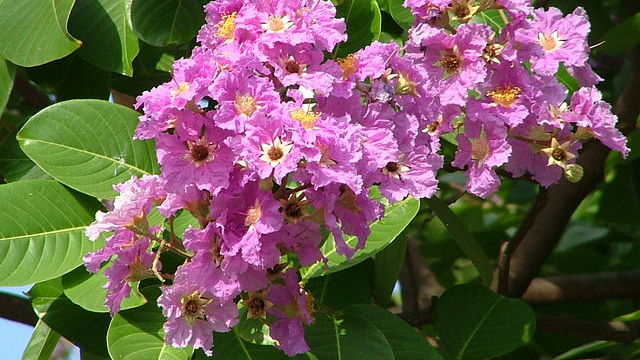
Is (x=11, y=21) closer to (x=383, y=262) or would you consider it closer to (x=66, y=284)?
(x=66, y=284)

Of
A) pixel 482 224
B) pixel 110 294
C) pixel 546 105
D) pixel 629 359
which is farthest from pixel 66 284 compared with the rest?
pixel 482 224

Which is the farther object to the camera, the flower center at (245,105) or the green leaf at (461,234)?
the green leaf at (461,234)

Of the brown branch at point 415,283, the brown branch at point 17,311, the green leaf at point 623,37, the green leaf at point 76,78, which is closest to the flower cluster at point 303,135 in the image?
the green leaf at point 76,78

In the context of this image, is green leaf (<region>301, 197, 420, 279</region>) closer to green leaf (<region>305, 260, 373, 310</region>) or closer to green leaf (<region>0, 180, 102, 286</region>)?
green leaf (<region>305, 260, 373, 310</region>)

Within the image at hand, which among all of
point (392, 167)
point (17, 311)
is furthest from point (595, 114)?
point (17, 311)

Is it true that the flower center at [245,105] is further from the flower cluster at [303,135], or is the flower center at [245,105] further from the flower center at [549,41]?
the flower center at [549,41]

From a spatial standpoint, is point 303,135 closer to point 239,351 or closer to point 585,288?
point 239,351
